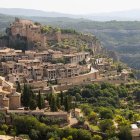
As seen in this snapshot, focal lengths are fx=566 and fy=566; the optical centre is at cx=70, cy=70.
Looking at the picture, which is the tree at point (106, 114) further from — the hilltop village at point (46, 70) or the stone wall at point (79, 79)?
the stone wall at point (79, 79)

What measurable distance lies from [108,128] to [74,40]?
1120 inches

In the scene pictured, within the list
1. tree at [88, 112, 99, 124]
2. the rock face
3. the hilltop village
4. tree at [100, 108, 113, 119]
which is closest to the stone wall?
the hilltop village

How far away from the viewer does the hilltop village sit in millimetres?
36312

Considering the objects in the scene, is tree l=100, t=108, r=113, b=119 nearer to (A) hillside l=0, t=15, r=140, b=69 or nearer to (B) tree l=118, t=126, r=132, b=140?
(B) tree l=118, t=126, r=132, b=140

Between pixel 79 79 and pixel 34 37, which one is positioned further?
pixel 34 37

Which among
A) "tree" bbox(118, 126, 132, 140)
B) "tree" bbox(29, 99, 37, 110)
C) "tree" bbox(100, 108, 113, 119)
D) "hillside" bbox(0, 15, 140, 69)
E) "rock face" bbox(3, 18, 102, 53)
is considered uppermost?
"rock face" bbox(3, 18, 102, 53)

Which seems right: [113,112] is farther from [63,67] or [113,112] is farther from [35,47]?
[35,47]

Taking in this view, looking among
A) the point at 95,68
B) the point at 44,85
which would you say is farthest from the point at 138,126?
the point at 95,68

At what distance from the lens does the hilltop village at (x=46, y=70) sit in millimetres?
36312

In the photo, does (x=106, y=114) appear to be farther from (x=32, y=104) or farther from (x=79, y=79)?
(x=79, y=79)

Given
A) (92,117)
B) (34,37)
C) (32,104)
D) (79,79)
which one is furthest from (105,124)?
(34,37)

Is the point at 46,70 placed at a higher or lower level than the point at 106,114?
higher

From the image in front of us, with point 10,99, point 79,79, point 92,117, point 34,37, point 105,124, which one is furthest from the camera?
point 34,37

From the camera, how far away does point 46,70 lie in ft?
155
